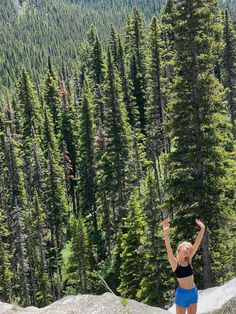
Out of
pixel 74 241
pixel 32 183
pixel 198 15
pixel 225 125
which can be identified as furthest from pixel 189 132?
pixel 32 183

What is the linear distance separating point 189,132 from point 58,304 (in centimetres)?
1328

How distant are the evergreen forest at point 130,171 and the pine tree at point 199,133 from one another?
52 mm

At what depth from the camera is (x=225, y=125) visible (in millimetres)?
23062

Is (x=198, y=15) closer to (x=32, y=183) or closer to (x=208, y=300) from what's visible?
(x=208, y=300)

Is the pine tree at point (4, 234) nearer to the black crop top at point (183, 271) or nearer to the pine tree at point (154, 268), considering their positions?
the pine tree at point (154, 268)

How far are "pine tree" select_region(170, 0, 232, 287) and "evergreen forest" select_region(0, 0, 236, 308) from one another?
2.1 inches

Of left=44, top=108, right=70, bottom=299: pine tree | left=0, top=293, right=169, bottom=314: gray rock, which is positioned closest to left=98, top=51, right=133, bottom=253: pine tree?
left=44, top=108, right=70, bottom=299: pine tree

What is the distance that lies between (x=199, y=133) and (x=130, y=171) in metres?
29.0

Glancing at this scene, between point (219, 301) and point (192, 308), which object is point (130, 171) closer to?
point (219, 301)

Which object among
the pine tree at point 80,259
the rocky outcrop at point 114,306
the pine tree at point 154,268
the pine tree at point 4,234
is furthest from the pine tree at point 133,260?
the rocky outcrop at point 114,306

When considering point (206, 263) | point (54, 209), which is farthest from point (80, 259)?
point (206, 263)

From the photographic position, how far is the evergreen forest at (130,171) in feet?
73.0

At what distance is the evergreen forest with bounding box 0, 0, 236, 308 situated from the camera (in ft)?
73.0

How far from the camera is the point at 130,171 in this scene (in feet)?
167
